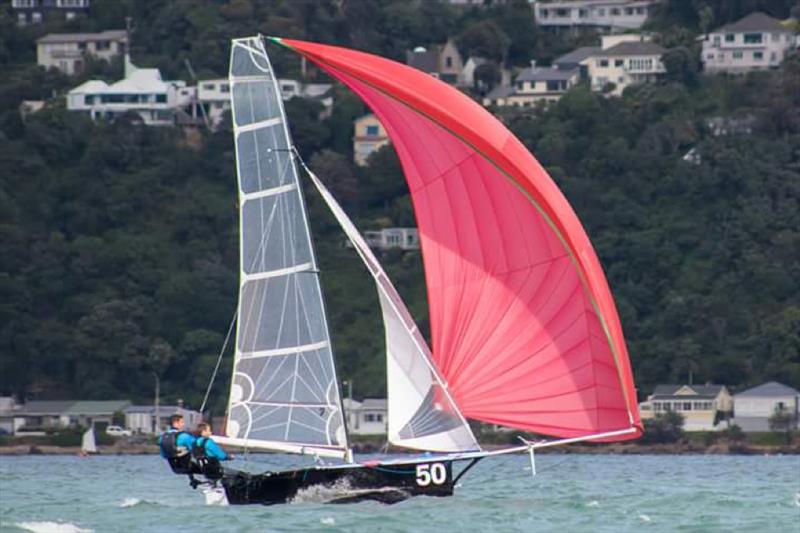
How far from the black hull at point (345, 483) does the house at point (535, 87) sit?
72031 mm

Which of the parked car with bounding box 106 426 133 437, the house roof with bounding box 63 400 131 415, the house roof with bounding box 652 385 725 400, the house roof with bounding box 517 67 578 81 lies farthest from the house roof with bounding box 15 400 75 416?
the house roof with bounding box 517 67 578 81

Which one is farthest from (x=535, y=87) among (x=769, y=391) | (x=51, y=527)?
(x=51, y=527)

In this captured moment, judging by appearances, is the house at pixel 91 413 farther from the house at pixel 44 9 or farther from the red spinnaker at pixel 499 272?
the red spinnaker at pixel 499 272

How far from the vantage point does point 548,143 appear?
89750mm

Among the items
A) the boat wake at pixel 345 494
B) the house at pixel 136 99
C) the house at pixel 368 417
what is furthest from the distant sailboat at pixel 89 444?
the boat wake at pixel 345 494

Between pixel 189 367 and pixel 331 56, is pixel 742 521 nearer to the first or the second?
pixel 331 56

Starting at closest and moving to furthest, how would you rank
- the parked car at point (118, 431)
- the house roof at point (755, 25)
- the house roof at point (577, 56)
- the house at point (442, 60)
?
the parked car at point (118, 431) < the house roof at point (755, 25) < the house roof at point (577, 56) < the house at point (442, 60)

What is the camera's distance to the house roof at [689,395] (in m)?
73.4

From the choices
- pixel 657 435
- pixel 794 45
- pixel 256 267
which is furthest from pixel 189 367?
pixel 256 267

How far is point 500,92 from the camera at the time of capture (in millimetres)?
Result: 104688

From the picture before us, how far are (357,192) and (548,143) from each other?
7340 millimetres

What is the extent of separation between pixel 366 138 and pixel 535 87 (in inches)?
394

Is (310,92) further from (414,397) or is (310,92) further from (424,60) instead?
(414,397)

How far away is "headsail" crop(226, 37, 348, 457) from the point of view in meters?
30.3
